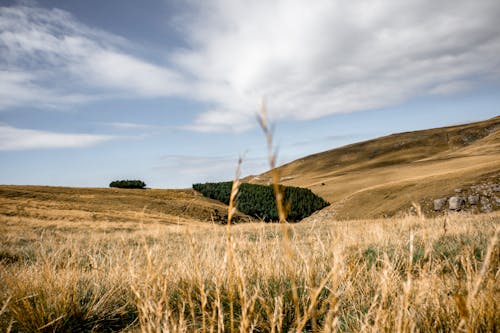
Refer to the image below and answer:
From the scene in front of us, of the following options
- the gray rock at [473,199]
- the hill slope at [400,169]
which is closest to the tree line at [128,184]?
the hill slope at [400,169]

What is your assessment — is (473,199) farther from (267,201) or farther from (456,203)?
(267,201)

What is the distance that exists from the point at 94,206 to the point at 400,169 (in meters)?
54.4

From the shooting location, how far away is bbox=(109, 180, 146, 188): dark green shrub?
5128cm

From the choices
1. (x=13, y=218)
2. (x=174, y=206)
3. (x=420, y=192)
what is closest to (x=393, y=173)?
(x=420, y=192)

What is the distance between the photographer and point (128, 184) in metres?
51.5

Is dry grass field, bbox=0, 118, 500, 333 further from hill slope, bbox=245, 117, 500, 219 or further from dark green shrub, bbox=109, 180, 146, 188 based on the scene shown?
dark green shrub, bbox=109, 180, 146, 188

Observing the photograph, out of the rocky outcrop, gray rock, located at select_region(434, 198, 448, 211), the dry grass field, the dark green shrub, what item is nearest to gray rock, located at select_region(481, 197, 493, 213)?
the rocky outcrop

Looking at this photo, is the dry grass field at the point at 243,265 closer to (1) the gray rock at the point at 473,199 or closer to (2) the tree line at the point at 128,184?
(1) the gray rock at the point at 473,199

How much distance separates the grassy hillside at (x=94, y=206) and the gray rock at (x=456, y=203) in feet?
56.1

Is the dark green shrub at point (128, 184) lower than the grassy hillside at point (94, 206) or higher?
higher

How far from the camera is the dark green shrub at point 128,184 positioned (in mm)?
51281

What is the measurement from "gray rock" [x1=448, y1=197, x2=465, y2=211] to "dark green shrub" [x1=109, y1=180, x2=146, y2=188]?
43643mm

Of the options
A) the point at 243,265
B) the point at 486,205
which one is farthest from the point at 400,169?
the point at 243,265

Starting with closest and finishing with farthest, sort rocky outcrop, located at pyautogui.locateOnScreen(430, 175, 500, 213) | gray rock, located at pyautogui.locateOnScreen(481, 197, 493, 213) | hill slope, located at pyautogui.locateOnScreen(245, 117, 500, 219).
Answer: gray rock, located at pyautogui.locateOnScreen(481, 197, 493, 213) → rocky outcrop, located at pyautogui.locateOnScreen(430, 175, 500, 213) → hill slope, located at pyautogui.locateOnScreen(245, 117, 500, 219)
